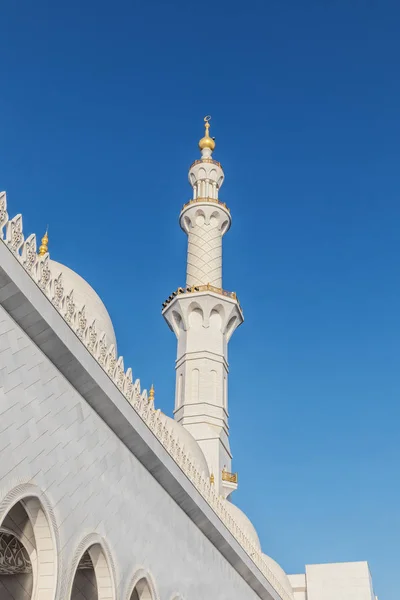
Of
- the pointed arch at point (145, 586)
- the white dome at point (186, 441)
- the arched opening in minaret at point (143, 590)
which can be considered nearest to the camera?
the pointed arch at point (145, 586)

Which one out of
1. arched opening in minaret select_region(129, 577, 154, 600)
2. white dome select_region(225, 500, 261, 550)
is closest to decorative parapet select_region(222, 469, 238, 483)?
white dome select_region(225, 500, 261, 550)

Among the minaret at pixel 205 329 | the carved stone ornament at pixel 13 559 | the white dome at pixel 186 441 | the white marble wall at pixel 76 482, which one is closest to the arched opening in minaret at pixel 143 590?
the white marble wall at pixel 76 482

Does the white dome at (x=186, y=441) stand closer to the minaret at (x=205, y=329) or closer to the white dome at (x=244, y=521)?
the white dome at (x=244, y=521)

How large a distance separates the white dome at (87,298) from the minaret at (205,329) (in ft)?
41.8

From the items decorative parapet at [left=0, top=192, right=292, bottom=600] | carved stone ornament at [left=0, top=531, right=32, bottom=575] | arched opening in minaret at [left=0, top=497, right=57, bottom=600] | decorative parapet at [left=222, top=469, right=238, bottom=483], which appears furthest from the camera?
decorative parapet at [left=222, top=469, right=238, bottom=483]

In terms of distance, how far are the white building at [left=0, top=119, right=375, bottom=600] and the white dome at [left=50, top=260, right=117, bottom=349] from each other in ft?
0.15

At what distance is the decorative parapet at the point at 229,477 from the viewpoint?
92.5 ft

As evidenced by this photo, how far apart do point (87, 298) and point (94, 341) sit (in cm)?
346

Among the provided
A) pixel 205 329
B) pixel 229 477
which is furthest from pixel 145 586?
pixel 205 329

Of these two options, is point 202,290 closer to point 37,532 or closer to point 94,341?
point 94,341

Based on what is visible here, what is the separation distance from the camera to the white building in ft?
32.5

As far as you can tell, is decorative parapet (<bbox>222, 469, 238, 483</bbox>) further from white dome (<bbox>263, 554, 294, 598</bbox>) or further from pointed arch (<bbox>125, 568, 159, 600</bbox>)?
pointed arch (<bbox>125, 568, 159, 600</bbox>)

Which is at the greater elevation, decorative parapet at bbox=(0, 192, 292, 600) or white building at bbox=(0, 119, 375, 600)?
decorative parapet at bbox=(0, 192, 292, 600)

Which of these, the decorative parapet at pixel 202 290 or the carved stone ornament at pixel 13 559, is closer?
the carved stone ornament at pixel 13 559
